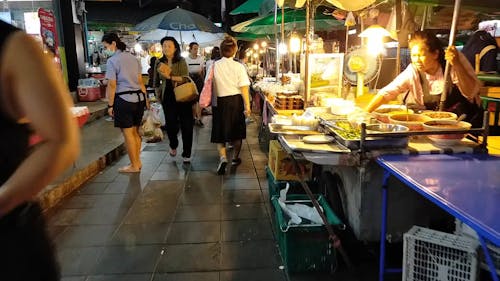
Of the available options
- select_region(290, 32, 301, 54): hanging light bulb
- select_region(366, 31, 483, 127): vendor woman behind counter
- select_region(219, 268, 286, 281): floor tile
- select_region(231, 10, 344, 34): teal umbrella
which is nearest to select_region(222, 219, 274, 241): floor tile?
select_region(219, 268, 286, 281): floor tile

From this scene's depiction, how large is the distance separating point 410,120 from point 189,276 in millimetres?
2488

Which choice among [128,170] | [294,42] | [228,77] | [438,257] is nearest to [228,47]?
[228,77]

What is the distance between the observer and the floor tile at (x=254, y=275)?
3.60 m

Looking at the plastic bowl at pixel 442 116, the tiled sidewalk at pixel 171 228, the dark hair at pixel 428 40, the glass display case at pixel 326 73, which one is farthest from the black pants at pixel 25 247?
the glass display case at pixel 326 73

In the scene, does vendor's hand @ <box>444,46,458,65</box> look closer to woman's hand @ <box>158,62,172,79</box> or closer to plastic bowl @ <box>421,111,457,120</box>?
plastic bowl @ <box>421,111,457,120</box>

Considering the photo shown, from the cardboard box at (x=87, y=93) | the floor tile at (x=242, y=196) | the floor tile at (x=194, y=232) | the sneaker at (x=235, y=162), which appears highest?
the cardboard box at (x=87, y=93)

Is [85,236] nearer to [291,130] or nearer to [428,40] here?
[291,130]

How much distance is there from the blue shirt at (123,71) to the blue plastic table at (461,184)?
4424 mm

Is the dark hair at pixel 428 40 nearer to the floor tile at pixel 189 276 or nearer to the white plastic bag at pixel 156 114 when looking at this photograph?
the floor tile at pixel 189 276

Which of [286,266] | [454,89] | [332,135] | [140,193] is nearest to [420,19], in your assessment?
[454,89]

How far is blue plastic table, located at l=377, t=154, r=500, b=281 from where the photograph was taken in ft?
6.28

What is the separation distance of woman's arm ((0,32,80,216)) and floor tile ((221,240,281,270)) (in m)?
2.76

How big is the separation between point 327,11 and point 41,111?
822 cm

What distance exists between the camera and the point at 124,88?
6.29 meters
